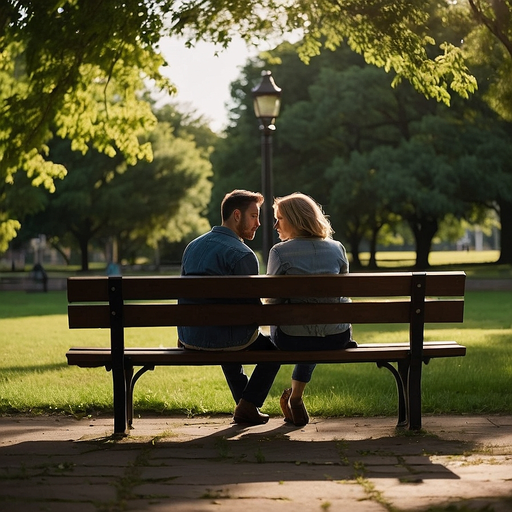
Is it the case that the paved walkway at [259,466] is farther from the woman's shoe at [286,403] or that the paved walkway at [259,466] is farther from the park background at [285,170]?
the park background at [285,170]

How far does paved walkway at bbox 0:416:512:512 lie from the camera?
4203 millimetres

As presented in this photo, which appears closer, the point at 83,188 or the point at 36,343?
the point at 36,343

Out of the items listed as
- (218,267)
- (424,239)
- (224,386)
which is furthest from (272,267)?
(424,239)

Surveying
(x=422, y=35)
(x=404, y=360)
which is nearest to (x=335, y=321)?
(x=404, y=360)

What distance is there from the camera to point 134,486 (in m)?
4.54

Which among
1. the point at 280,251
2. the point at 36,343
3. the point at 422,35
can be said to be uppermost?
the point at 422,35

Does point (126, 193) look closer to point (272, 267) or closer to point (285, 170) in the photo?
point (285, 170)

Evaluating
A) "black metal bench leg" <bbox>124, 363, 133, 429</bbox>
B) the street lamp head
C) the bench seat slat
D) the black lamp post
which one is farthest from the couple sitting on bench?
the street lamp head

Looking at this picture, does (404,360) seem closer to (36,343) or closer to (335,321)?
(335,321)

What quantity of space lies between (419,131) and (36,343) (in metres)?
29.6

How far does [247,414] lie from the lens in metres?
6.43

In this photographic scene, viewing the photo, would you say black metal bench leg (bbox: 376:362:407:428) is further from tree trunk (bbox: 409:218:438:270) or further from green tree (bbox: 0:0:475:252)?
tree trunk (bbox: 409:218:438:270)

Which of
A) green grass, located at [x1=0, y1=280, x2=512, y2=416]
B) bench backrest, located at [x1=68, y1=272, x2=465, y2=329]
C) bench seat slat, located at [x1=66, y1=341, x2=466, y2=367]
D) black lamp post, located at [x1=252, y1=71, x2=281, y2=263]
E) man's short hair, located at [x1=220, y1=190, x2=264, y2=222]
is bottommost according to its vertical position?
green grass, located at [x1=0, y1=280, x2=512, y2=416]

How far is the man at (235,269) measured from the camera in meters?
6.14
